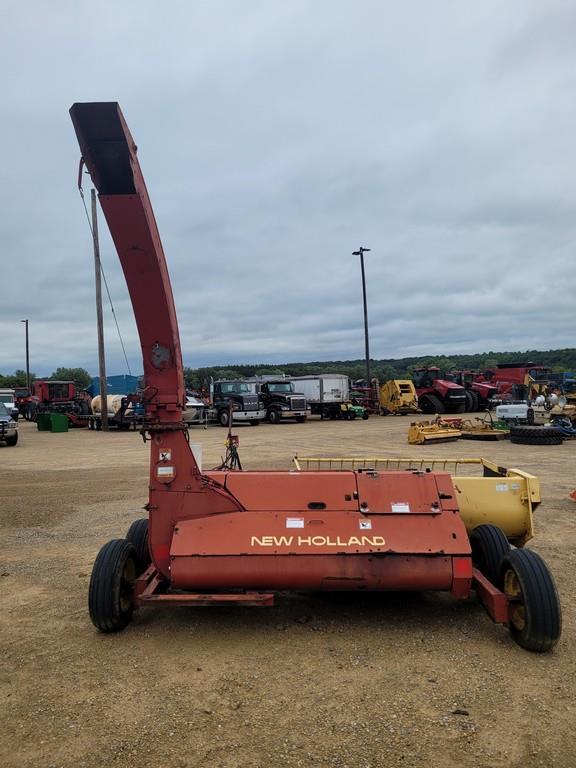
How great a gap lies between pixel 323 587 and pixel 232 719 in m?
1.11

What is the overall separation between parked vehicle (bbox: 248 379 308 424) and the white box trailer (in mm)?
2471

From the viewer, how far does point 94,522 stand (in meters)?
7.65

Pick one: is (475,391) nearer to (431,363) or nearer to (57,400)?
(57,400)

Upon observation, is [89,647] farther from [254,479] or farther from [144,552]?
[254,479]

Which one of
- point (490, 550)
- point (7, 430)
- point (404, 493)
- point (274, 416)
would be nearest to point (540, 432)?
point (490, 550)

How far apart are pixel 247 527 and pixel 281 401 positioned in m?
24.7

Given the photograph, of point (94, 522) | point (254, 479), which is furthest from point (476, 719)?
point (94, 522)

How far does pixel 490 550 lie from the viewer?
438 cm

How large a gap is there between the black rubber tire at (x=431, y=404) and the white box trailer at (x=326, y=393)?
4.26 metres

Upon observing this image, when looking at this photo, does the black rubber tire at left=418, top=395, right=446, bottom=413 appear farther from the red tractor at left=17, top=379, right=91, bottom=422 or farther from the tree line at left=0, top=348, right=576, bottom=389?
the tree line at left=0, top=348, right=576, bottom=389

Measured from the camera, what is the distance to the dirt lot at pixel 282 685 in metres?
2.75

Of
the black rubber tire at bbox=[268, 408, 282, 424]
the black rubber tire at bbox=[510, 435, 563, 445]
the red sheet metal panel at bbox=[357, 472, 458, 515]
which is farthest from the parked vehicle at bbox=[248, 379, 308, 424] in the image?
the red sheet metal panel at bbox=[357, 472, 458, 515]

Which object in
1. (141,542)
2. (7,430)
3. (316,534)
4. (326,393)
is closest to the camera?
(316,534)

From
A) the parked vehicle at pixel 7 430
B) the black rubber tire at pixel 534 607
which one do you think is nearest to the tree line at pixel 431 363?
the parked vehicle at pixel 7 430
